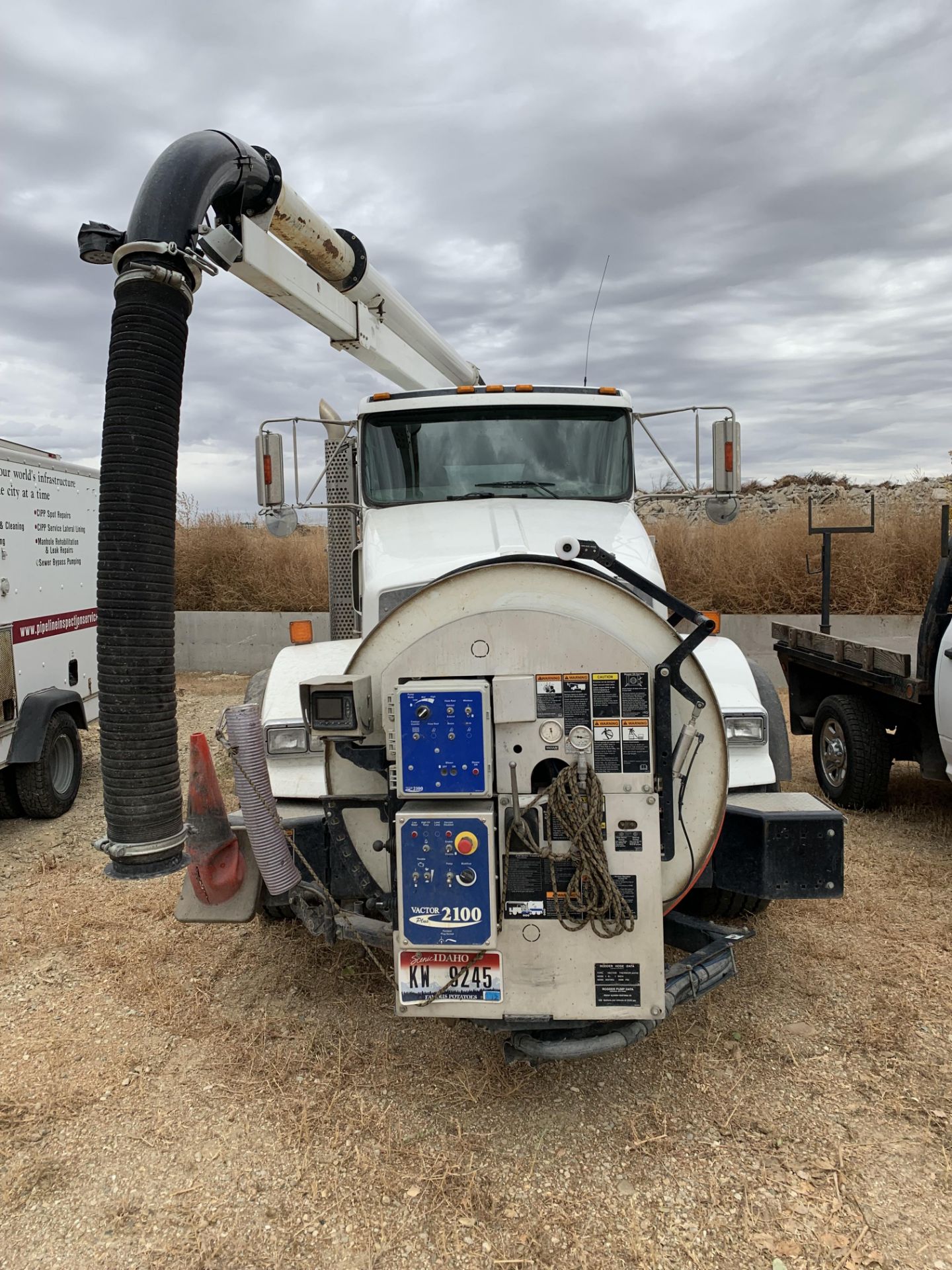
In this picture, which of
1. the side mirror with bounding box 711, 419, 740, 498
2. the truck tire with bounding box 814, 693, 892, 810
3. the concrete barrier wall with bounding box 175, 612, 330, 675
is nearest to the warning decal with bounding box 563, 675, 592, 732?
the side mirror with bounding box 711, 419, 740, 498

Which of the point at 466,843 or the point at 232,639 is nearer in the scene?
the point at 466,843

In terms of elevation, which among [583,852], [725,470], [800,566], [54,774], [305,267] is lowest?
[54,774]

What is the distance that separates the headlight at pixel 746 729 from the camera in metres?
3.70

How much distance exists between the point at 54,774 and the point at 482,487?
4214mm

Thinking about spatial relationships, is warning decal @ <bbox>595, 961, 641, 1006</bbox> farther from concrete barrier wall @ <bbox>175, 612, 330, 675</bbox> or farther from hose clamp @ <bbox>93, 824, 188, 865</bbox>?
concrete barrier wall @ <bbox>175, 612, 330, 675</bbox>

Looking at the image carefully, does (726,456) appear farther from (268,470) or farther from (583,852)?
(583,852)

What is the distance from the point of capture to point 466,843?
254 centimetres

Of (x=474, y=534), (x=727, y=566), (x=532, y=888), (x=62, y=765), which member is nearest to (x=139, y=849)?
(x=532, y=888)

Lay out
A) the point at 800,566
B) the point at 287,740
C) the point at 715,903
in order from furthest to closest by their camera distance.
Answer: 1. the point at 800,566
2. the point at 715,903
3. the point at 287,740

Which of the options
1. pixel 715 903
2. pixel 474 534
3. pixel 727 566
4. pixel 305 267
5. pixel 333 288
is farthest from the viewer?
pixel 727 566

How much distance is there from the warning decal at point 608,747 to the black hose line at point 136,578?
55.7 inches

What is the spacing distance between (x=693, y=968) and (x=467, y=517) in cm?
249

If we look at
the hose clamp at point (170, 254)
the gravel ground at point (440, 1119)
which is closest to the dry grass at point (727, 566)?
the gravel ground at point (440, 1119)

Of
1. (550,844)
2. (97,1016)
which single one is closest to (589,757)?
(550,844)
